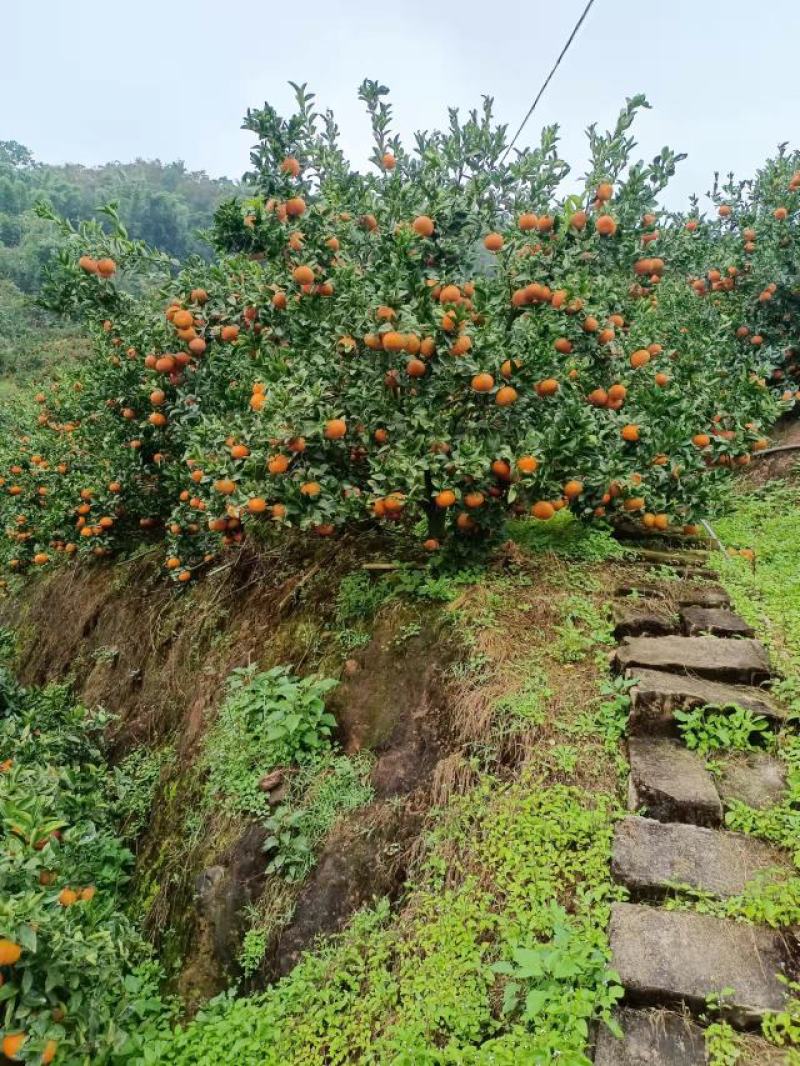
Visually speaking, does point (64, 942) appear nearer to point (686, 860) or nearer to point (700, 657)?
point (686, 860)

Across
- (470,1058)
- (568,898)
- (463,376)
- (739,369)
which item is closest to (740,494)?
(739,369)

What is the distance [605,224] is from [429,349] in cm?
135

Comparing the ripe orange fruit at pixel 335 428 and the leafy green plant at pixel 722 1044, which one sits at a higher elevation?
the ripe orange fruit at pixel 335 428

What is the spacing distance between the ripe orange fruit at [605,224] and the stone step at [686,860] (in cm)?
308

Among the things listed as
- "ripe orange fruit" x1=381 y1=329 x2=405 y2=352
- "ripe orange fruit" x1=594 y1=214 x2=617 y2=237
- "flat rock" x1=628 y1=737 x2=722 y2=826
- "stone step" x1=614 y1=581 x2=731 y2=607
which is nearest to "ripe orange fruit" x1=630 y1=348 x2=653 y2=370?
"ripe orange fruit" x1=594 y1=214 x2=617 y2=237

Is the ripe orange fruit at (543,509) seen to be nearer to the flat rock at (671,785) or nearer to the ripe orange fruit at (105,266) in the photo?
the flat rock at (671,785)

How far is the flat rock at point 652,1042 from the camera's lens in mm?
1740

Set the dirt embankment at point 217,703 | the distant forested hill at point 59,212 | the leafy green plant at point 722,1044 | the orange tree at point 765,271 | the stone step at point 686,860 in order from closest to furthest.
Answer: the leafy green plant at point 722,1044, the stone step at point 686,860, the dirt embankment at point 217,703, the orange tree at point 765,271, the distant forested hill at point 59,212

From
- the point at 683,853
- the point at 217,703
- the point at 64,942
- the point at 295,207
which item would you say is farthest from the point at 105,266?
the point at 683,853

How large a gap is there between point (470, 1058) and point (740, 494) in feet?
17.3

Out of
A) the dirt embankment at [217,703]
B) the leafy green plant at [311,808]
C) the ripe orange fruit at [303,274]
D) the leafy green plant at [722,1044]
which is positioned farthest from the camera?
the ripe orange fruit at [303,274]

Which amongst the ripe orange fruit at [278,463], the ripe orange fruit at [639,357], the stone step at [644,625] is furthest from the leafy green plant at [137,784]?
the ripe orange fruit at [639,357]

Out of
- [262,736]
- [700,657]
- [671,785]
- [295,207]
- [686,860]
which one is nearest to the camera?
[686,860]

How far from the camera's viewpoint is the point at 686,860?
7.27ft
